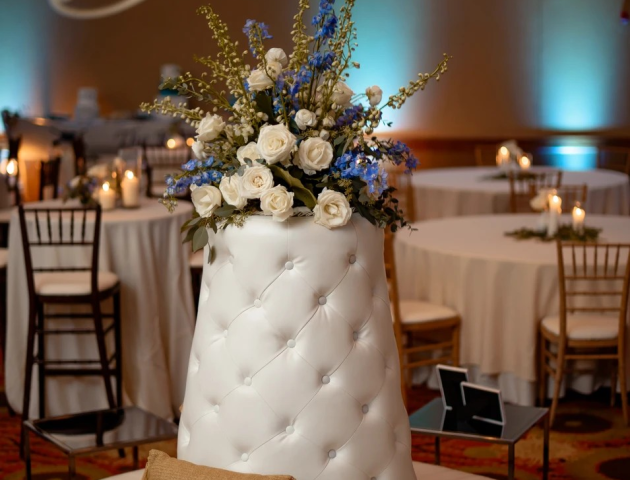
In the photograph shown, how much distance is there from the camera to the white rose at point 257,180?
1.92 m

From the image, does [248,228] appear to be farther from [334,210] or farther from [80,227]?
[80,227]

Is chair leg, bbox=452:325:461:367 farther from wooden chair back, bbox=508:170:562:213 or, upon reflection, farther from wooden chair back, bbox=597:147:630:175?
wooden chair back, bbox=597:147:630:175

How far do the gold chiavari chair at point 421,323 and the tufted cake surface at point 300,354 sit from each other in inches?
82.0

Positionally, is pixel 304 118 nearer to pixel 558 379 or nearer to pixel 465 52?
pixel 558 379

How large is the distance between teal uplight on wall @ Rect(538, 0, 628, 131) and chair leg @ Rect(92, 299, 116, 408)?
6.52 m

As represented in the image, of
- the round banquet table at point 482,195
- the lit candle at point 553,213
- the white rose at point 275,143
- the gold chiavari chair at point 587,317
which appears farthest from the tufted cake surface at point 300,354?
the round banquet table at point 482,195

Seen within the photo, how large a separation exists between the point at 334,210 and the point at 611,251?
2949 mm

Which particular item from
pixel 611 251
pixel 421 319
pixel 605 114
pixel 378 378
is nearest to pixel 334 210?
pixel 378 378

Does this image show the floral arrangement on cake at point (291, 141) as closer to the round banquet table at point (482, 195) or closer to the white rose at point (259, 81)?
the white rose at point (259, 81)

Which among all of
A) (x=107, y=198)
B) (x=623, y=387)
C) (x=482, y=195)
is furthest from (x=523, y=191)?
(x=107, y=198)

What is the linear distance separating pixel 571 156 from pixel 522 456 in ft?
19.9

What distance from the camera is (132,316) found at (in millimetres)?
4445

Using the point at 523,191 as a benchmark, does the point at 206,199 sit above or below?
above

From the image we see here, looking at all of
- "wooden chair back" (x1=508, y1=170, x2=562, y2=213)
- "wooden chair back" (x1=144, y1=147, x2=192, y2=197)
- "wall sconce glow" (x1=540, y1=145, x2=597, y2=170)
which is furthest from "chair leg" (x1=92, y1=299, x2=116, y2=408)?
"wall sconce glow" (x1=540, y1=145, x2=597, y2=170)
